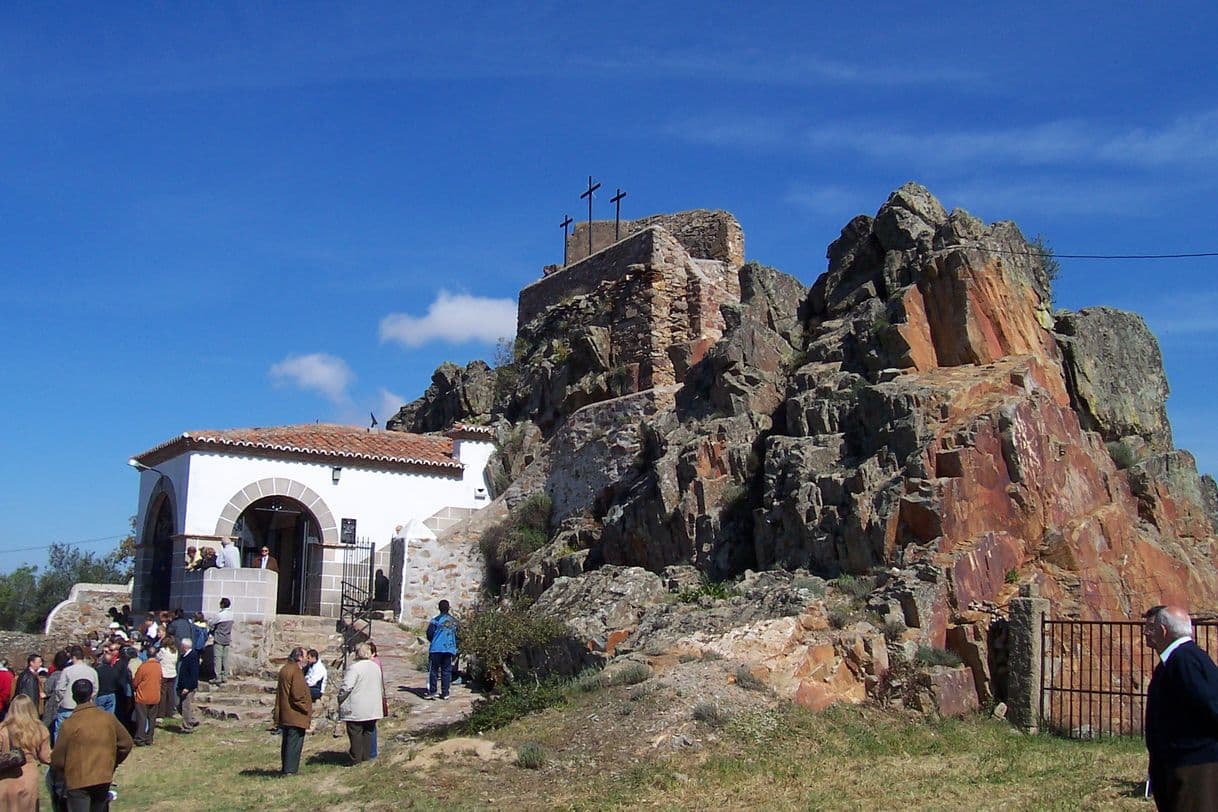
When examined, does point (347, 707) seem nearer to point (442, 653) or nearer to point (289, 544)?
point (442, 653)

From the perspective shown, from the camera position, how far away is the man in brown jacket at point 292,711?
12.5m

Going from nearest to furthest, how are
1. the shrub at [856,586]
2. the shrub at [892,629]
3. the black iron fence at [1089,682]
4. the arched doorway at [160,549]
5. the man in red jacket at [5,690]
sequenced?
the black iron fence at [1089,682]
the shrub at [892,629]
the man in red jacket at [5,690]
the shrub at [856,586]
the arched doorway at [160,549]

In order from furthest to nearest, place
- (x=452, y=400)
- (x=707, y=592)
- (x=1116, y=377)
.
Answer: (x=452, y=400)
(x=1116, y=377)
(x=707, y=592)

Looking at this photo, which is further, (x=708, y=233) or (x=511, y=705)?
(x=708, y=233)

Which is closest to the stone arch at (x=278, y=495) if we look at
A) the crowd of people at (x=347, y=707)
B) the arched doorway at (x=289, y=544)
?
the arched doorway at (x=289, y=544)

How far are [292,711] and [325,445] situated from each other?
1331 centimetres

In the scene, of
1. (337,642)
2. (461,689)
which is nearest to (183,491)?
(337,642)

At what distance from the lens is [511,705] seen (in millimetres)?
13094

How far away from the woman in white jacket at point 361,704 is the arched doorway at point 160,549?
1356 cm

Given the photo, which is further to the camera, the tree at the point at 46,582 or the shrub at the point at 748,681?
the tree at the point at 46,582

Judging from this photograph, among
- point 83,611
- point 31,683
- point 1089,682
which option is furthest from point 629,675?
point 83,611

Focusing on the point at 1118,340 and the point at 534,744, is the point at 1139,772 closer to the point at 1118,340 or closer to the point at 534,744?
the point at 534,744

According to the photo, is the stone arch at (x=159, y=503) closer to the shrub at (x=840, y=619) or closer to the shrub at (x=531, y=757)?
the shrub at (x=531, y=757)

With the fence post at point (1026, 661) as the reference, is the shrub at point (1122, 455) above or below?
above
